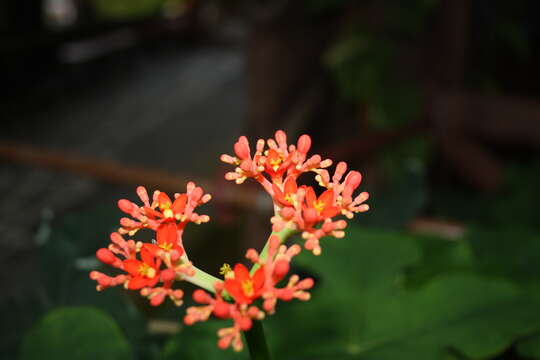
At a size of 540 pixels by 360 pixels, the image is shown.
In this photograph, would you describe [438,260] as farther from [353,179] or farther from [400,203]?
[353,179]

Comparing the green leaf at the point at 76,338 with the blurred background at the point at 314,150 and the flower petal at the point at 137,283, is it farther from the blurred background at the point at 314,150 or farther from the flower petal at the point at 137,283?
the flower petal at the point at 137,283

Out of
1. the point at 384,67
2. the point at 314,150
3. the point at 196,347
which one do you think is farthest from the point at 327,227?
the point at 384,67

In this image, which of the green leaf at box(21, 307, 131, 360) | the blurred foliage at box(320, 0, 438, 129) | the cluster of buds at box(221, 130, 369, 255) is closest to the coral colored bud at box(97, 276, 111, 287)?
the cluster of buds at box(221, 130, 369, 255)

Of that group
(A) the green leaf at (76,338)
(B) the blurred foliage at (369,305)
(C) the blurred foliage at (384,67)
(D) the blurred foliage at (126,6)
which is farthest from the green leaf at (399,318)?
(D) the blurred foliage at (126,6)

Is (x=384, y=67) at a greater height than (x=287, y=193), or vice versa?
(x=384, y=67)

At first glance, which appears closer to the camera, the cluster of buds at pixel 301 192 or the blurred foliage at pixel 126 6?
the cluster of buds at pixel 301 192

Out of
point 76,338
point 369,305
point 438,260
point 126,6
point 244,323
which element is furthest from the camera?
point 126,6
